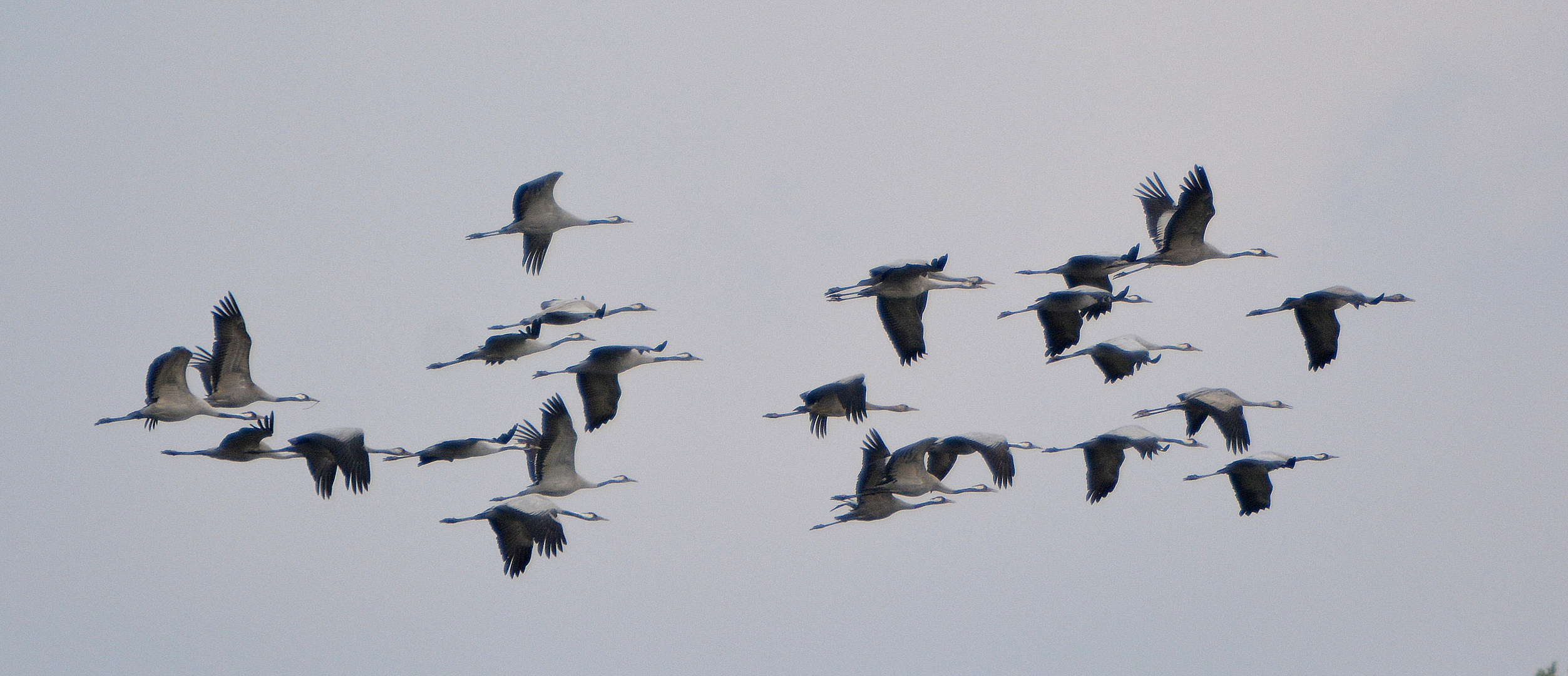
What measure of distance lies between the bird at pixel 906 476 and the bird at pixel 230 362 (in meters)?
7.49

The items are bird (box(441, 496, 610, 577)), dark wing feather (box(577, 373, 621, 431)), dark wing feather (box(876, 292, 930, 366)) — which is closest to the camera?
bird (box(441, 496, 610, 577))

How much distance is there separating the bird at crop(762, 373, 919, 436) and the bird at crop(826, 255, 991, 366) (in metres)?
0.64

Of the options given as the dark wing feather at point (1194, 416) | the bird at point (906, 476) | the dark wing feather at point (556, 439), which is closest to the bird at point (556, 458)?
the dark wing feather at point (556, 439)

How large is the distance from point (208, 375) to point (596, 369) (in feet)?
16.8

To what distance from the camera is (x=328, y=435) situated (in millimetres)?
17562

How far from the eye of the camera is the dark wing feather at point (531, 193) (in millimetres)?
19266

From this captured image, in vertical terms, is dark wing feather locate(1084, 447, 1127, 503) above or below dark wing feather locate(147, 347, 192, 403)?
below

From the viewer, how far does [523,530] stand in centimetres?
1692

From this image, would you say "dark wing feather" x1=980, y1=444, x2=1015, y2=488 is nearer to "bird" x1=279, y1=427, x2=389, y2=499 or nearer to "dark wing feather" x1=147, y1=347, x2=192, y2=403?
"bird" x1=279, y1=427, x2=389, y2=499

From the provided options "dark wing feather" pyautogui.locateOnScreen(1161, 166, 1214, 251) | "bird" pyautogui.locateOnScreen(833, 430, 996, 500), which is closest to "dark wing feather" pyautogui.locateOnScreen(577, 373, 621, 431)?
"bird" pyautogui.locateOnScreen(833, 430, 996, 500)

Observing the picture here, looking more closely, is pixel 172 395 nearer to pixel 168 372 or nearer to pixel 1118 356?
pixel 168 372

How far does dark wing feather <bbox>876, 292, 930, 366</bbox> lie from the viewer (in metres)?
18.6

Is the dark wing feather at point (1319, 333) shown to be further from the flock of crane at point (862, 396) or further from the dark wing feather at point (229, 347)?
the dark wing feather at point (229, 347)

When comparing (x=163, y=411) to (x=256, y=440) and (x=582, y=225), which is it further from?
(x=582, y=225)
